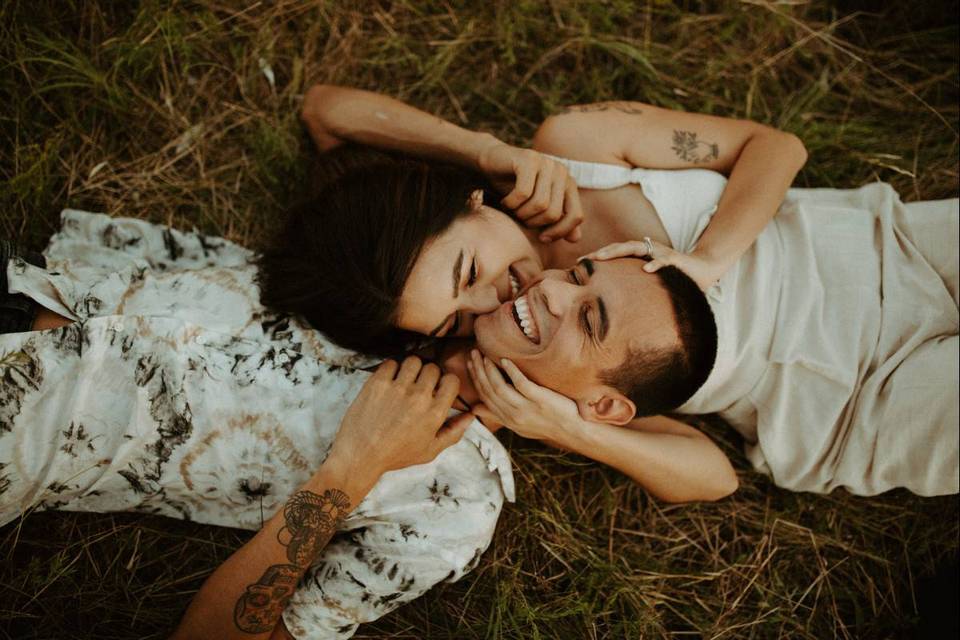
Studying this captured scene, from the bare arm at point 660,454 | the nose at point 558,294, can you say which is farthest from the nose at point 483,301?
the bare arm at point 660,454

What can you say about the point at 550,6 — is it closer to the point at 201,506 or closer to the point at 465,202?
the point at 465,202

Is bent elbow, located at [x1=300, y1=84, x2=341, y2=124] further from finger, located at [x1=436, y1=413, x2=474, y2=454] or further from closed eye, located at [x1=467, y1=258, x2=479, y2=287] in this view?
finger, located at [x1=436, y1=413, x2=474, y2=454]

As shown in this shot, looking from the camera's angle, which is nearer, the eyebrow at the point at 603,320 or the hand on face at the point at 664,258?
the eyebrow at the point at 603,320

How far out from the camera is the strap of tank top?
3154mm

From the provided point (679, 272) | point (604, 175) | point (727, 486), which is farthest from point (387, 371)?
point (727, 486)

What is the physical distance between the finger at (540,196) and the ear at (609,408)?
89cm

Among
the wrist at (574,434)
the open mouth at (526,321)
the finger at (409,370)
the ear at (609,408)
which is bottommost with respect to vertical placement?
the wrist at (574,434)

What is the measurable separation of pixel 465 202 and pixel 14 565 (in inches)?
111

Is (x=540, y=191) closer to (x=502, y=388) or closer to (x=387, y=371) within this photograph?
(x=502, y=388)

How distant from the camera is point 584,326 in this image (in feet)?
8.30

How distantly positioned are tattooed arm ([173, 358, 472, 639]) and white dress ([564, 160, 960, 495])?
144 centimetres

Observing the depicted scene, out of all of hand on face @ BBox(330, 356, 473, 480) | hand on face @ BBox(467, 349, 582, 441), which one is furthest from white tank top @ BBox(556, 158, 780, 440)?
hand on face @ BBox(330, 356, 473, 480)

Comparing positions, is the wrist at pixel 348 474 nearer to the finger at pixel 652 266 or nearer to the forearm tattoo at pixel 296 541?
the forearm tattoo at pixel 296 541

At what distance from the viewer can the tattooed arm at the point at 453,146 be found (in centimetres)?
295
